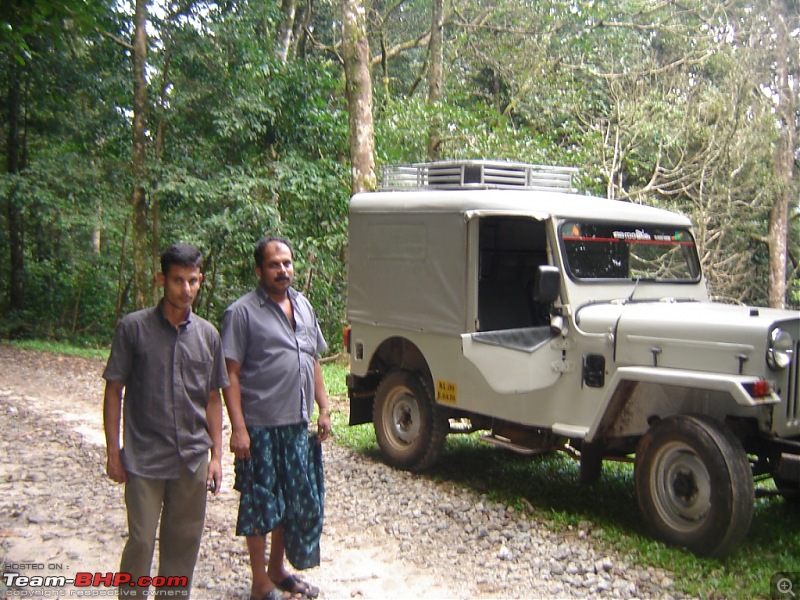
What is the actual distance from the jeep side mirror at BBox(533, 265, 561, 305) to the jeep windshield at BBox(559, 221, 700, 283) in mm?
316

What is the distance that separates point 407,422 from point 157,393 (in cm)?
416

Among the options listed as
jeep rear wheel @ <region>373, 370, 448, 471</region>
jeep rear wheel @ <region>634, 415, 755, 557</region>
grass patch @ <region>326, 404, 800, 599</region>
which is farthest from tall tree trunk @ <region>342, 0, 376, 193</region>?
jeep rear wheel @ <region>634, 415, 755, 557</region>

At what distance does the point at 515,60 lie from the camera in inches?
663

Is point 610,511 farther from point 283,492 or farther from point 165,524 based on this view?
point 165,524

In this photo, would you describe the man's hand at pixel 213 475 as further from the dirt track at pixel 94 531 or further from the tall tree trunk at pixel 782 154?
the tall tree trunk at pixel 782 154

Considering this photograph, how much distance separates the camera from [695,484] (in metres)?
5.37

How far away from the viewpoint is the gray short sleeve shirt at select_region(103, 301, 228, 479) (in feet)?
12.2

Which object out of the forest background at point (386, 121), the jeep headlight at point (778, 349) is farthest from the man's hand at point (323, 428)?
the forest background at point (386, 121)

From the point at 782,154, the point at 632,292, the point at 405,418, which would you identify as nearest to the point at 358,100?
the point at 405,418

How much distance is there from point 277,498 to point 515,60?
→ 554 inches

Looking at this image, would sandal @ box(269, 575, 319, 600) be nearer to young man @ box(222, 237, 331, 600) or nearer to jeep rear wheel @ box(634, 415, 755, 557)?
young man @ box(222, 237, 331, 600)

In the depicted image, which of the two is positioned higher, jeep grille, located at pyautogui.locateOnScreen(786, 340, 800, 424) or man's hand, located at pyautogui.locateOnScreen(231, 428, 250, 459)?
jeep grille, located at pyautogui.locateOnScreen(786, 340, 800, 424)

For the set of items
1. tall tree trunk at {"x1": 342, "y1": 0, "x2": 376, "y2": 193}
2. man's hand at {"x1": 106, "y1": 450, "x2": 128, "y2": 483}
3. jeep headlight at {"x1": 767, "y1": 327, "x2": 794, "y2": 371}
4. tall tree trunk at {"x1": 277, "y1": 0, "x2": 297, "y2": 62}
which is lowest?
man's hand at {"x1": 106, "y1": 450, "x2": 128, "y2": 483}

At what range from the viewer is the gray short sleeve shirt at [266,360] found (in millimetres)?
4375
